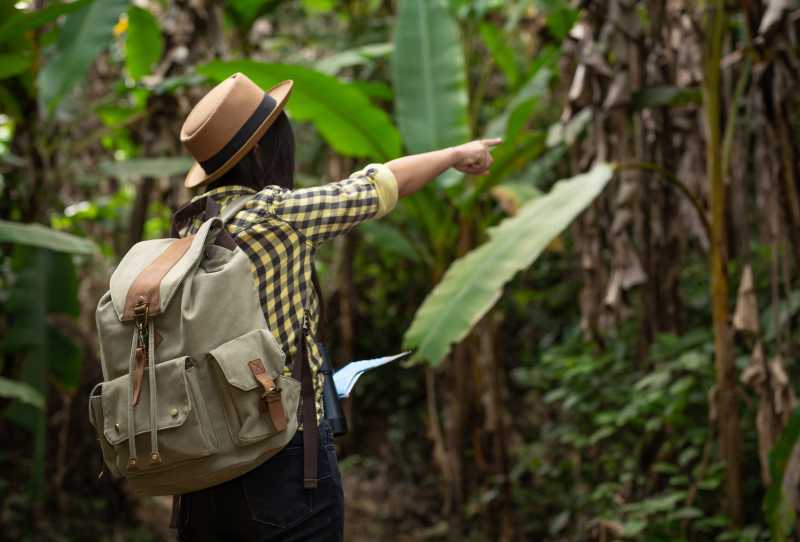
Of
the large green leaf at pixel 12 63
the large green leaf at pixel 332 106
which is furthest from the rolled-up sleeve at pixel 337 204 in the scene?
the large green leaf at pixel 12 63

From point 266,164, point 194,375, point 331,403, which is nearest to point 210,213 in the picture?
point 266,164

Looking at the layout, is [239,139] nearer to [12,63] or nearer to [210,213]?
[210,213]

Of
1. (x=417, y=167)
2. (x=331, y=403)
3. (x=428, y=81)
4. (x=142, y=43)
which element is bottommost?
(x=331, y=403)

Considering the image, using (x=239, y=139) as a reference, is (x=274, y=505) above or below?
below

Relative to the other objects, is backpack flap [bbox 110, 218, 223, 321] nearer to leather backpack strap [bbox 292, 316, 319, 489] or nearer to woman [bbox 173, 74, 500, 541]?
woman [bbox 173, 74, 500, 541]

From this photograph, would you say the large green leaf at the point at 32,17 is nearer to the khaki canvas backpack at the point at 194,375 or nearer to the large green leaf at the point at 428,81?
the large green leaf at the point at 428,81

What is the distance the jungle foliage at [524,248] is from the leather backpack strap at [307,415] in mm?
683

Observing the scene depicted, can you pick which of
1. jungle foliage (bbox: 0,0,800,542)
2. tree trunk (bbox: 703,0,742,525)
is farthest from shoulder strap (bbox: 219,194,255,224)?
tree trunk (bbox: 703,0,742,525)

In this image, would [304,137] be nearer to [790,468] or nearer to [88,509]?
[88,509]

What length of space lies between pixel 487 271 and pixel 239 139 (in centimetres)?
135

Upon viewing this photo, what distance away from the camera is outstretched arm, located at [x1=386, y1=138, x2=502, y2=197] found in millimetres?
1818

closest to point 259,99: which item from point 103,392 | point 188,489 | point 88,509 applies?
point 103,392

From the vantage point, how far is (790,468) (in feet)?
9.25

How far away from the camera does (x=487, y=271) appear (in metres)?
2.93
